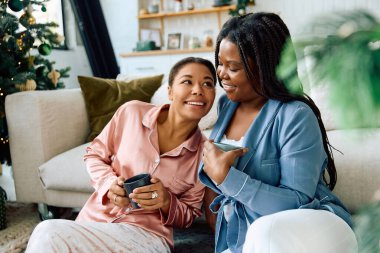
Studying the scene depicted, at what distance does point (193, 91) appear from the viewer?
4.13 ft

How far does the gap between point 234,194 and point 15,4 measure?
197 cm

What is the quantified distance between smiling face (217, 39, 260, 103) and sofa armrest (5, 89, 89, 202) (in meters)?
1.26

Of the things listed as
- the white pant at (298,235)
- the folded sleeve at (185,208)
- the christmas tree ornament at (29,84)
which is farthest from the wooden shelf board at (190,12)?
the white pant at (298,235)

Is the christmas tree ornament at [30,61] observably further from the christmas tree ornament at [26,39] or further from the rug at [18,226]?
the rug at [18,226]

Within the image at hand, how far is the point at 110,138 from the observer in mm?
1462

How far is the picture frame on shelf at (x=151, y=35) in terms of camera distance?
5035mm

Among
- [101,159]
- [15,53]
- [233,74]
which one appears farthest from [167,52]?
[233,74]

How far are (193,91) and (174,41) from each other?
3.89 meters

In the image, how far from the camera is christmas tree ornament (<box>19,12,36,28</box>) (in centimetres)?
243

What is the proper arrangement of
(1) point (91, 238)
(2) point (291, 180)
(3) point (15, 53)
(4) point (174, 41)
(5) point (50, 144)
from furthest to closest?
(4) point (174, 41) < (3) point (15, 53) < (5) point (50, 144) < (1) point (91, 238) < (2) point (291, 180)

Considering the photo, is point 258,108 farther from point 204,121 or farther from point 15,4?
point 15,4

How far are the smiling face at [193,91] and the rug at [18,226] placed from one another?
3.52ft

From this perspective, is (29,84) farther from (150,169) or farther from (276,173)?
(276,173)

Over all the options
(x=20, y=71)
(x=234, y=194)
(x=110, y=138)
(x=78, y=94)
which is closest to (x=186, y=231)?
(x=110, y=138)
